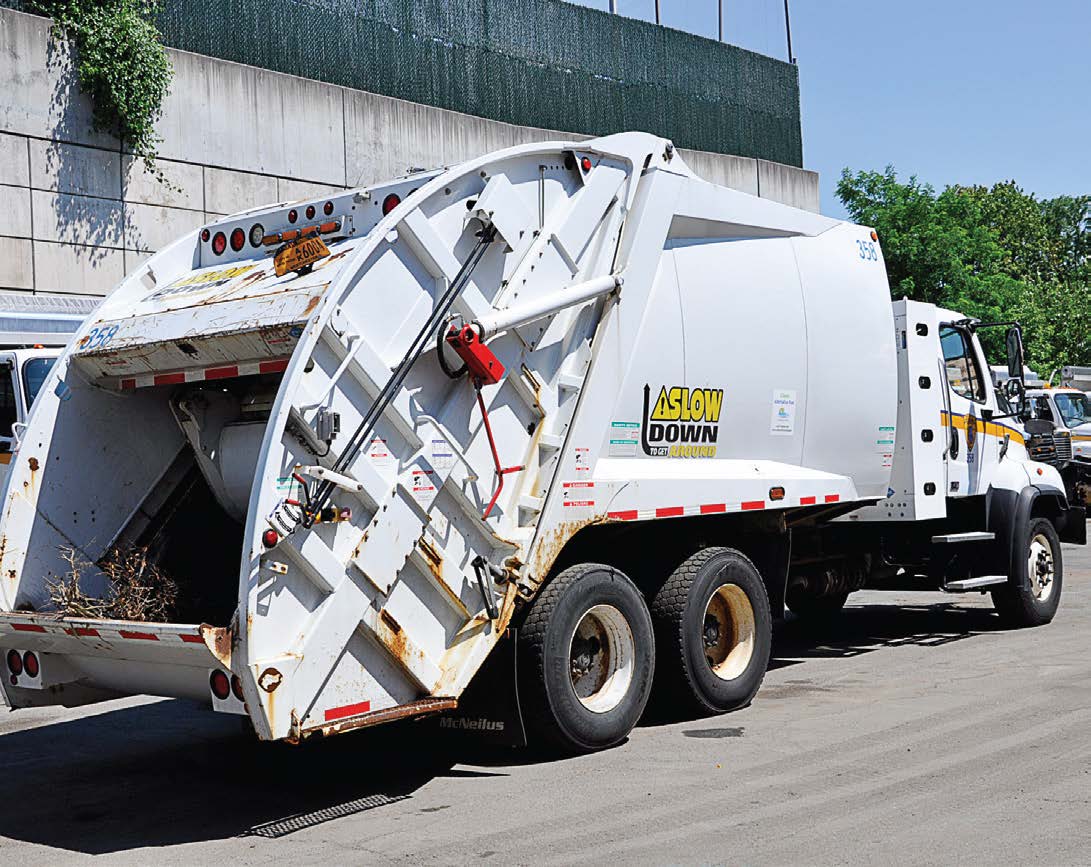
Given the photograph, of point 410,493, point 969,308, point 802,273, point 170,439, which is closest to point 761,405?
point 802,273

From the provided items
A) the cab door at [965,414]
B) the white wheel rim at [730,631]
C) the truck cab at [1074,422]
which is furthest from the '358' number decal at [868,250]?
the truck cab at [1074,422]

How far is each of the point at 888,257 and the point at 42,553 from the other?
97.3 ft

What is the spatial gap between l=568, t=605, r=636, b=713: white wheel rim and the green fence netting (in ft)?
49.9

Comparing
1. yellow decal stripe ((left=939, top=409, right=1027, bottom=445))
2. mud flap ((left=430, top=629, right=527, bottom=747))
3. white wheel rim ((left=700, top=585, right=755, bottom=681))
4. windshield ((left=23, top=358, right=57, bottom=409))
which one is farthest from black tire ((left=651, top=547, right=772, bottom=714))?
windshield ((left=23, top=358, right=57, bottom=409))

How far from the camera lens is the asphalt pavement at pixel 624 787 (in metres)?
5.74

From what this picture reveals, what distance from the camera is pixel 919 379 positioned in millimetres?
11016

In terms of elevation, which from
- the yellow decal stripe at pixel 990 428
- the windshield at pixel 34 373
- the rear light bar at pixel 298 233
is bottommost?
the yellow decal stripe at pixel 990 428

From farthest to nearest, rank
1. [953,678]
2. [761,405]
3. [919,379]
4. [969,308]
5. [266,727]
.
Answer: [969,308] → [919,379] → [953,678] → [761,405] → [266,727]

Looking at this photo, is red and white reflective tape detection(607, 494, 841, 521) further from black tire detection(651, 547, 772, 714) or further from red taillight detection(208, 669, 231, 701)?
red taillight detection(208, 669, 231, 701)

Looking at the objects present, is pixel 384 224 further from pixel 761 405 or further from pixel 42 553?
pixel 761 405

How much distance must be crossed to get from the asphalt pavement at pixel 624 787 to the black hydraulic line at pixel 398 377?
151cm

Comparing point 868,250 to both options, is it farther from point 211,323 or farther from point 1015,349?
point 211,323

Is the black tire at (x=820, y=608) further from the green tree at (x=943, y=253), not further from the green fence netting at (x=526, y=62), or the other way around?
the green tree at (x=943, y=253)

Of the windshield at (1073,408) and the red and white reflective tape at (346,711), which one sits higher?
the windshield at (1073,408)
